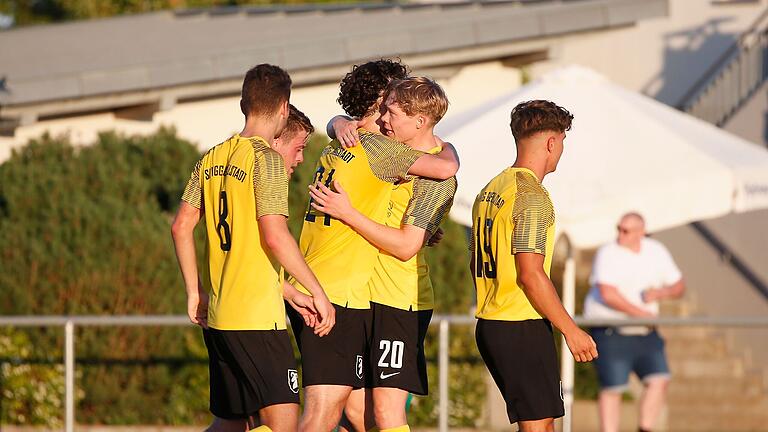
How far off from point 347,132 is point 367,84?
25cm

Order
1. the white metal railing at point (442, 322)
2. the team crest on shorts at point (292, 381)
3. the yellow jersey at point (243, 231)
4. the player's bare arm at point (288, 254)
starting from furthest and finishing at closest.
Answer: the white metal railing at point (442, 322), the team crest on shorts at point (292, 381), the yellow jersey at point (243, 231), the player's bare arm at point (288, 254)

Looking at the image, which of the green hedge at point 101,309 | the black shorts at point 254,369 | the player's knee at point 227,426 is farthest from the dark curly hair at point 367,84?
the green hedge at point 101,309

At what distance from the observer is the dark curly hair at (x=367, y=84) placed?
22.9ft

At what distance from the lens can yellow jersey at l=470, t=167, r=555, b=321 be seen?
671 centimetres

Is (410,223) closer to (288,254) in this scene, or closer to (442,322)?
(288,254)

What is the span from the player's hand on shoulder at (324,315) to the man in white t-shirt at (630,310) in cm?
493

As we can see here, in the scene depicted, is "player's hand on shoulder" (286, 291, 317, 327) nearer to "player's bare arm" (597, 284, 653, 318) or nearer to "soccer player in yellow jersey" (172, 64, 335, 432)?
"soccer player in yellow jersey" (172, 64, 335, 432)

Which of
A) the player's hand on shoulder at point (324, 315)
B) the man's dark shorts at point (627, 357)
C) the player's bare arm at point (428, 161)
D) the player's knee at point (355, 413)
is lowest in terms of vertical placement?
the player's knee at point (355, 413)

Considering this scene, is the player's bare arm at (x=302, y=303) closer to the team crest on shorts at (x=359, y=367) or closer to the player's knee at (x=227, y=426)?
the team crest on shorts at (x=359, y=367)

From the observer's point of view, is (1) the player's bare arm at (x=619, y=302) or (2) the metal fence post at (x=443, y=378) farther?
(1) the player's bare arm at (x=619, y=302)

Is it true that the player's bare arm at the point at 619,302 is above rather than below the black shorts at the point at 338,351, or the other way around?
above

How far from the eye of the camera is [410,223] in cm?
696

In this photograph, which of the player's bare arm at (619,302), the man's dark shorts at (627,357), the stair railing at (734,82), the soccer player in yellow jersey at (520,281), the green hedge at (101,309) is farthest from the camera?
the stair railing at (734,82)

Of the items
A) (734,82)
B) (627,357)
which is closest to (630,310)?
(627,357)
